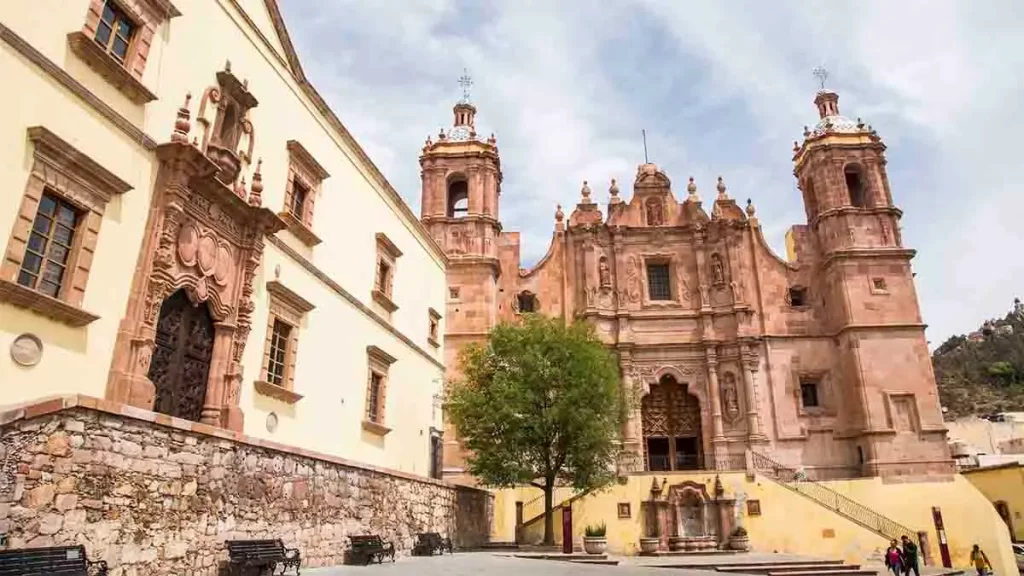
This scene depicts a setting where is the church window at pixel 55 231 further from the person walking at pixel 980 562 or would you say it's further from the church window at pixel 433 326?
the person walking at pixel 980 562

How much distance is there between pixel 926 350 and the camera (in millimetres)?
24844

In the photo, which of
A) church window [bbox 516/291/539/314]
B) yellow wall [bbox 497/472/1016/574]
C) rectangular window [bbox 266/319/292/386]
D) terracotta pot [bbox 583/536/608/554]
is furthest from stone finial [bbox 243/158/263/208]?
church window [bbox 516/291/539/314]

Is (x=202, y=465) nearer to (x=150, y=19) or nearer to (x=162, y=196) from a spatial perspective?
(x=162, y=196)

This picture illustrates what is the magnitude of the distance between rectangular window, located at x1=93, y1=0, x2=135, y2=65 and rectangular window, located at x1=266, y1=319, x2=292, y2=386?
193 inches

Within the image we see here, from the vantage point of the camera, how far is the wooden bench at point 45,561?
539cm

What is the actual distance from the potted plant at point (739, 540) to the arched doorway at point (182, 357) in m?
15.9

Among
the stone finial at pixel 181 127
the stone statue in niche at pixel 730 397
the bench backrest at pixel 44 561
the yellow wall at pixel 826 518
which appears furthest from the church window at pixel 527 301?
the bench backrest at pixel 44 561

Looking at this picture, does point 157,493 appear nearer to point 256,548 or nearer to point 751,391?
point 256,548

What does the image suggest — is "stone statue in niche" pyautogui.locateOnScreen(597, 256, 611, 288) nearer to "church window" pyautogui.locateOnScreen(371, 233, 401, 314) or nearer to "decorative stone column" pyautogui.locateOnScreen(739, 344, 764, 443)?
"decorative stone column" pyautogui.locateOnScreen(739, 344, 764, 443)

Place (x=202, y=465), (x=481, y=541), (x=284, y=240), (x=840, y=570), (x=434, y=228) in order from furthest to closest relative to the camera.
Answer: (x=434, y=228) → (x=481, y=541) → (x=840, y=570) → (x=284, y=240) → (x=202, y=465)

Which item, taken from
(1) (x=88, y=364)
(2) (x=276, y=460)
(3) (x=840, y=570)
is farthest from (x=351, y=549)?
(3) (x=840, y=570)

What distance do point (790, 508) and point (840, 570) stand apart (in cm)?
476

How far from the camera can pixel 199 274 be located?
1004 cm

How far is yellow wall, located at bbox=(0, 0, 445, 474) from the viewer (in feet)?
24.9
